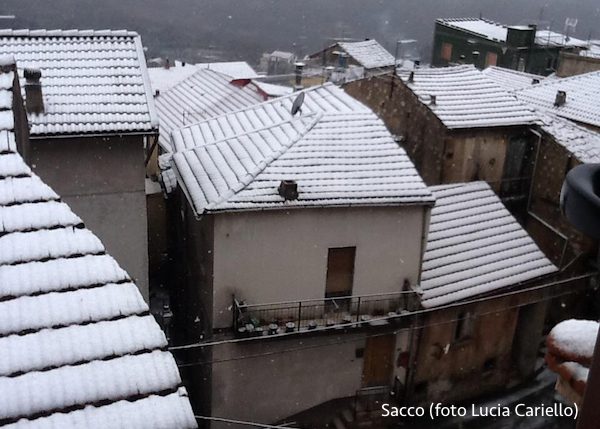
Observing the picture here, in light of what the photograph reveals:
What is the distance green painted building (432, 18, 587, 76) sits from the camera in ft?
143

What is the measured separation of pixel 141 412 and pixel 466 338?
15.1 m

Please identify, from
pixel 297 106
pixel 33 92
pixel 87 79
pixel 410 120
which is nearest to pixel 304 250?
pixel 297 106

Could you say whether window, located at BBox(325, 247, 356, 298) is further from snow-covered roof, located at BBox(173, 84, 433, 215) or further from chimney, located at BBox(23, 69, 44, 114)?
chimney, located at BBox(23, 69, 44, 114)

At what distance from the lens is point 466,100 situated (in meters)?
22.4

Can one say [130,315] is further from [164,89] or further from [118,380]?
[164,89]

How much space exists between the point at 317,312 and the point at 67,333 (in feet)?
37.8

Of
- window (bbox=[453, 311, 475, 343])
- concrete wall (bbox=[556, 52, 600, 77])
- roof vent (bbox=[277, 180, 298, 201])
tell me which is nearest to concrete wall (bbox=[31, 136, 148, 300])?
roof vent (bbox=[277, 180, 298, 201])

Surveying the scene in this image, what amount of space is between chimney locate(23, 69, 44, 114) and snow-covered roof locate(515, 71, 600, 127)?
18.4m

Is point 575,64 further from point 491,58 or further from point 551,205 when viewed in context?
point 551,205

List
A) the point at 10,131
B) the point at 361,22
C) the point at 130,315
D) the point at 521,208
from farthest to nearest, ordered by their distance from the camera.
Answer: the point at 361,22 < the point at 521,208 < the point at 10,131 < the point at 130,315

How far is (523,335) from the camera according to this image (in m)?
19.7

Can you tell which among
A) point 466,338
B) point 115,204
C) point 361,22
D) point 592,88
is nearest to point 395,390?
point 466,338

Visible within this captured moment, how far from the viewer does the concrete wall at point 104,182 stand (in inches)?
525

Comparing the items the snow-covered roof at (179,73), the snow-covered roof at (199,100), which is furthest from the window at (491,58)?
the snow-covered roof at (199,100)
